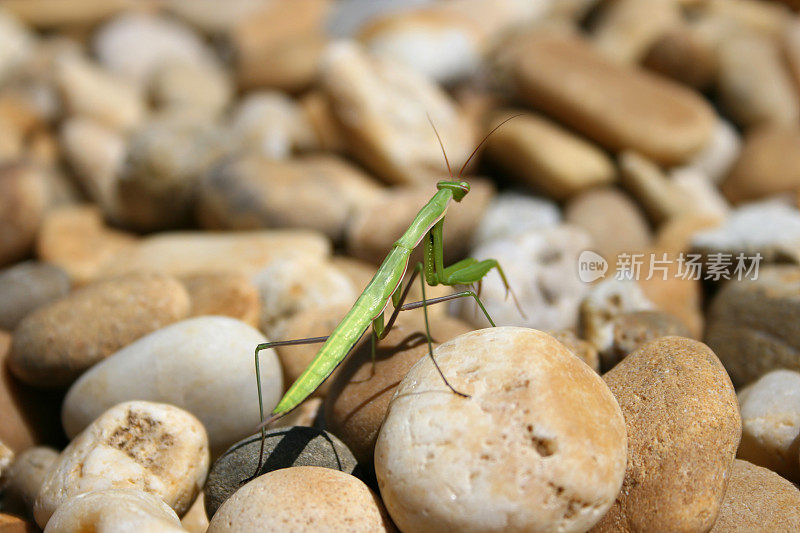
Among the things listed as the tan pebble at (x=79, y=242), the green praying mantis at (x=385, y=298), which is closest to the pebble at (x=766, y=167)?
the green praying mantis at (x=385, y=298)

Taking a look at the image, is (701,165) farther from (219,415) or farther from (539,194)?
(219,415)

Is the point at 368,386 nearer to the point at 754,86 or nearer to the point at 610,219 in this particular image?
the point at 610,219

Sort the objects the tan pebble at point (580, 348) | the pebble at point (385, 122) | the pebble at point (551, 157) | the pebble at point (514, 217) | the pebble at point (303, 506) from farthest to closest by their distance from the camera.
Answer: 1. the pebble at point (385, 122)
2. the pebble at point (551, 157)
3. the pebble at point (514, 217)
4. the tan pebble at point (580, 348)
5. the pebble at point (303, 506)

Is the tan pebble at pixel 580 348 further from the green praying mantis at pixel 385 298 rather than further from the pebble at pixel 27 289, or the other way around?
the pebble at pixel 27 289

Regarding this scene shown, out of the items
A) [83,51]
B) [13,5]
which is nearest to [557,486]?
[83,51]

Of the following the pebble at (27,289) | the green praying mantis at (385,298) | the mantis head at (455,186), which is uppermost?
the mantis head at (455,186)

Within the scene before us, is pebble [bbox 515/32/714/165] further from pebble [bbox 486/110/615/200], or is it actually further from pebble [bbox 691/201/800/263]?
pebble [bbox 691/201/800/263]

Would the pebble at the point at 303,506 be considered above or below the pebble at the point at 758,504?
above

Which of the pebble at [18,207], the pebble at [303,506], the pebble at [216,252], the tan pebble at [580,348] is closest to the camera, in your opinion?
the pebble at [303,506]
